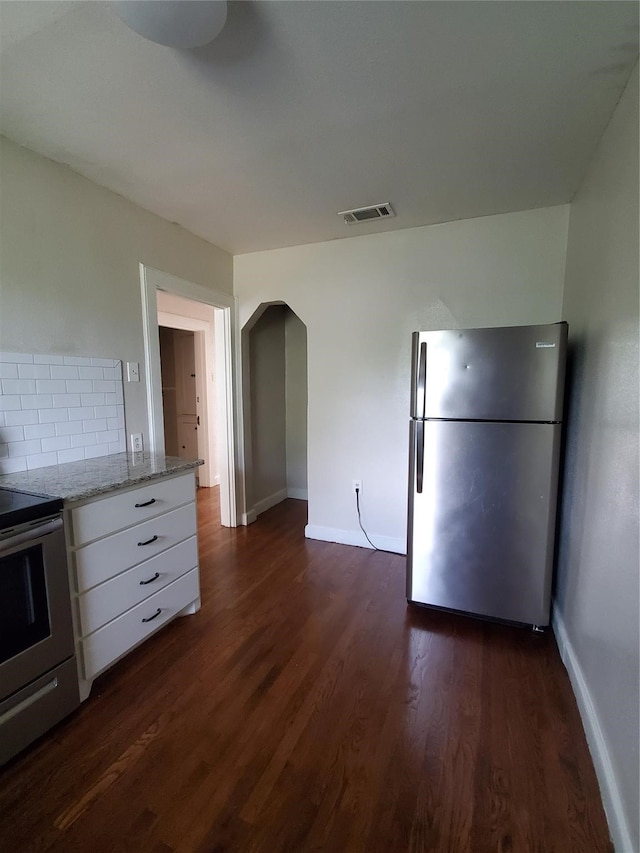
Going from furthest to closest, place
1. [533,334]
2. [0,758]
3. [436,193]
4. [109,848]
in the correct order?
[436,193]
[533,334]
[0,758]
[109,848]

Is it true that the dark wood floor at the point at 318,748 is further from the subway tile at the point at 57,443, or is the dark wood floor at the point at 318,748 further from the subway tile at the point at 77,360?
the subway tile at the point at 77,360

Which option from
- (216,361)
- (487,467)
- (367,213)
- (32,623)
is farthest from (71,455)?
(367,213)

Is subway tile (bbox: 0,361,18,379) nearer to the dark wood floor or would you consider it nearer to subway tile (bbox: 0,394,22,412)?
subway tile (bbox: 0,394,22,412)

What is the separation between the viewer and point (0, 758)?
48.8 inches

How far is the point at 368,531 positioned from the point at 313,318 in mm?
1806

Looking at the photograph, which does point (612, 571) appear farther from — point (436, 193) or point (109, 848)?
point (436, 193)

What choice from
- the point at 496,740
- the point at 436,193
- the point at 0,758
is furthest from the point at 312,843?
the point at 436,193

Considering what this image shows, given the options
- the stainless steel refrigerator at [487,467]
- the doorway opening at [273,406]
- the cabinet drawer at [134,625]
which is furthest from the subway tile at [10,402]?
the stainless steel refrigerator at [487,467]

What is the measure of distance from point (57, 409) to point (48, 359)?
0.84 feet

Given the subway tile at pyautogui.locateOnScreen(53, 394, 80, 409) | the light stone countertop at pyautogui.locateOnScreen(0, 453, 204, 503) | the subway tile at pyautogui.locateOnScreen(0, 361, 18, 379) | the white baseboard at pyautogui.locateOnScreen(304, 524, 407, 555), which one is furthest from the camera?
the white baseboard at pyautogui.locateOnScreen(304, 524, 407, 555)

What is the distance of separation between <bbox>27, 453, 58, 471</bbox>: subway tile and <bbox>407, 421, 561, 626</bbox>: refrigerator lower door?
6.28ft

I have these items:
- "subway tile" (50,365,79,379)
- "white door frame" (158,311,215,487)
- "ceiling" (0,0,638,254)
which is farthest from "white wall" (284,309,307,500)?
"subway tile" (50,365,79,379)

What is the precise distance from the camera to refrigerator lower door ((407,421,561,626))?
1.87 metres

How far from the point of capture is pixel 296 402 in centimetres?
434
